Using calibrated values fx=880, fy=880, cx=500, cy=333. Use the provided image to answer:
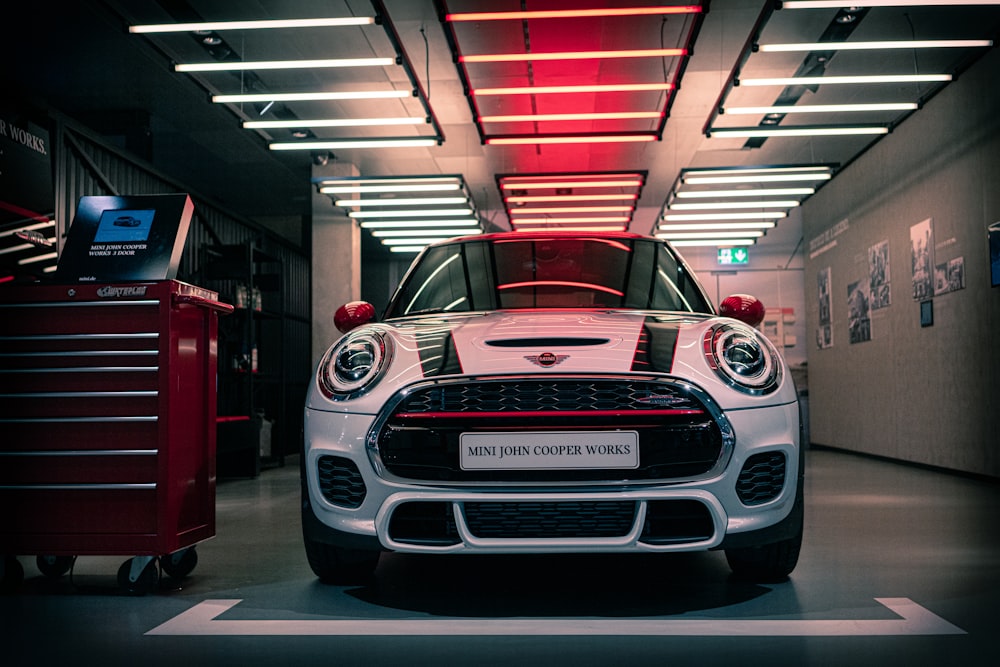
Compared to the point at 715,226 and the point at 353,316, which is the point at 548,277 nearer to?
the point at 353,316

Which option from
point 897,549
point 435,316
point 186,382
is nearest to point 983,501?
point 897,549

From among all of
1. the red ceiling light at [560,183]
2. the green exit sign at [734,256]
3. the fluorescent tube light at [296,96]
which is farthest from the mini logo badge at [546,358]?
the green exit sign at [734,256]

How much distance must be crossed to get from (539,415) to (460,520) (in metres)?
0.35

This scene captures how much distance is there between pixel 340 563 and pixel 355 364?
2.21 feet

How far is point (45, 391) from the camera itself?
291cm

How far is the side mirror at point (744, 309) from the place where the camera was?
10.6 ft

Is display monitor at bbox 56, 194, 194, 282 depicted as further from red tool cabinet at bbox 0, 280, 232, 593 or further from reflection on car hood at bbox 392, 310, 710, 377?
reflection on car hood at bbox 392, 310, 710, 377

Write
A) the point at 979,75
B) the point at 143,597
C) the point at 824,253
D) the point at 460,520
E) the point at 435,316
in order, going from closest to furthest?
the point at 460,520, the point at 143,597, the point at 435,316, the point at 979,75, the point at 824,253

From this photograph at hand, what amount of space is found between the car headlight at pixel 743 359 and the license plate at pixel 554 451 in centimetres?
36

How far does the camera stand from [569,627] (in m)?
2.31

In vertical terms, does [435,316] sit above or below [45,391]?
above

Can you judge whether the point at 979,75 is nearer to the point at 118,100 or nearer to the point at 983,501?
the point at 983,501

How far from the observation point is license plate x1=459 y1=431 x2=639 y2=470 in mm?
2355

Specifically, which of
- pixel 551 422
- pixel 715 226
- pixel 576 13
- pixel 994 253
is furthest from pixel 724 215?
Result: pixel 551 422
